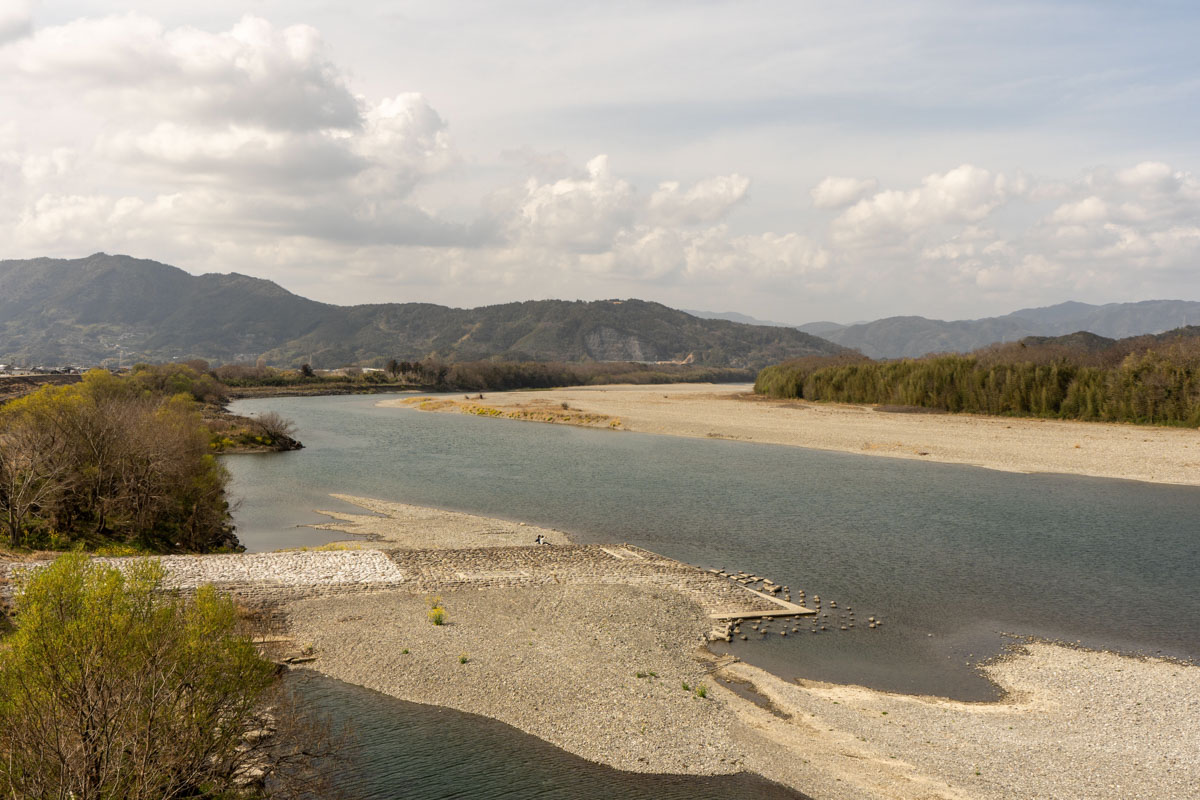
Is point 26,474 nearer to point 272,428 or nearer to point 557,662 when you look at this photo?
point 557,662

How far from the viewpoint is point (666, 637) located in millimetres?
19906

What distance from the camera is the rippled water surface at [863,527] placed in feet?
67.5

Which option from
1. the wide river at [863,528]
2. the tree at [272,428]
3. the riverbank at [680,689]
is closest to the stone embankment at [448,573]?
the riverbank at [680,689]

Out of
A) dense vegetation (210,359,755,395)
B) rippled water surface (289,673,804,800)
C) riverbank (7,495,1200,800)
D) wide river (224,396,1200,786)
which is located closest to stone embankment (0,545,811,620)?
riverbank (7,495,1200,800)

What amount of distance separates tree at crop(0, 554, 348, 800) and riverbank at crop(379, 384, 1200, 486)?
5182cm

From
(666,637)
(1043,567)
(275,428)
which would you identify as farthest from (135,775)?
(275,428)

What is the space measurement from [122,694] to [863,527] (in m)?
30.6

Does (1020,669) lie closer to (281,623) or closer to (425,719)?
(425,719)

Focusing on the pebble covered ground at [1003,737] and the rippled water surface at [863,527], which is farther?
the rippled water surface at [863,527]

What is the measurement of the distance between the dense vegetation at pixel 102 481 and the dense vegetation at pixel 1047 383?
74.8 meters

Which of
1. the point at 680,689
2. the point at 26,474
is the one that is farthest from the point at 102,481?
the point at 680,689

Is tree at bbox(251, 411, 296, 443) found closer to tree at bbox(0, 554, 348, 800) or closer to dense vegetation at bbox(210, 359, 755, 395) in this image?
tree at bbox(0, 554, 348, 800)

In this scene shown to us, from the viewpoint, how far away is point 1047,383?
75.9m

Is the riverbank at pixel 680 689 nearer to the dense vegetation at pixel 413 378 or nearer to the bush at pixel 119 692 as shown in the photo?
the bush at pixel 119 692
